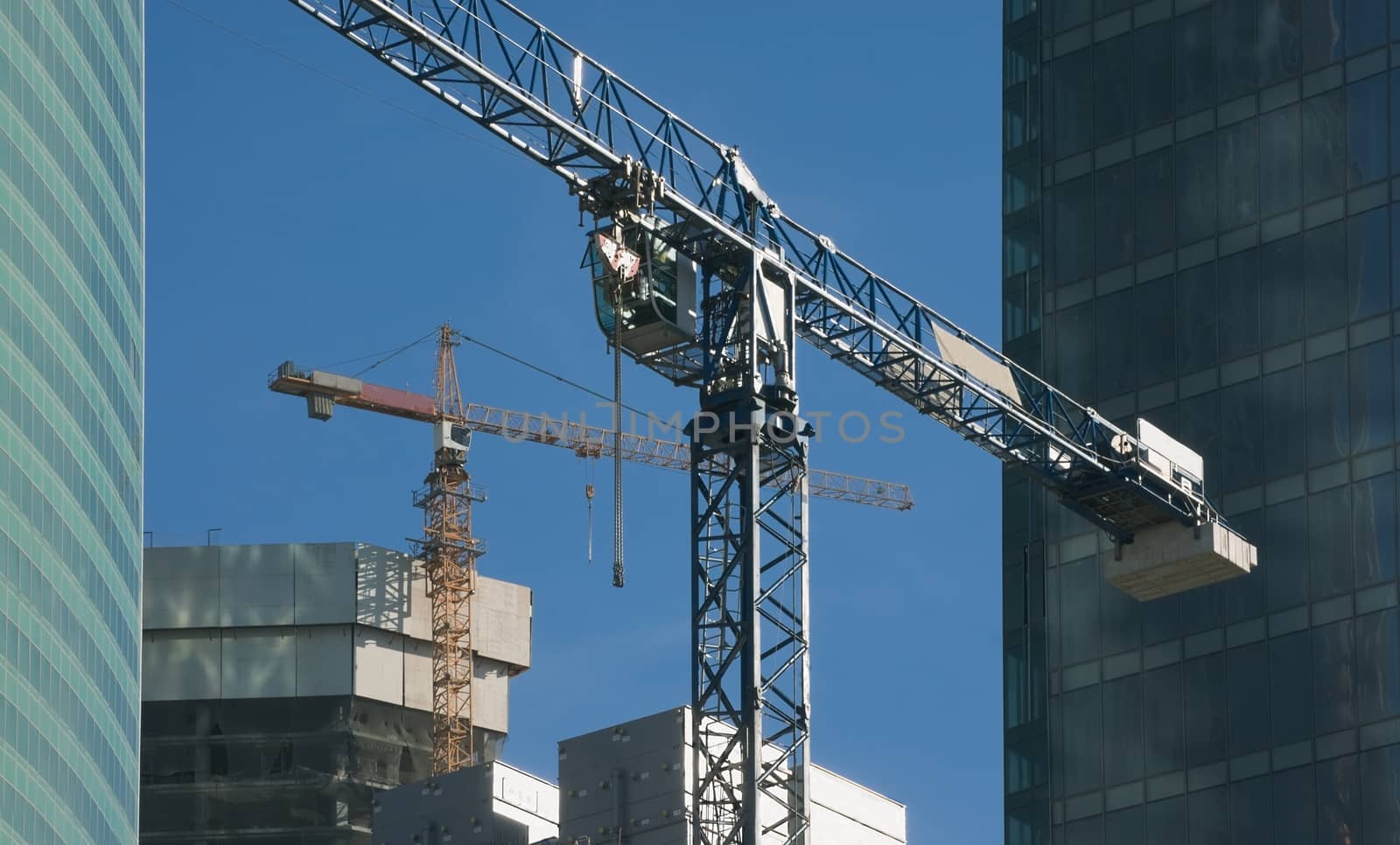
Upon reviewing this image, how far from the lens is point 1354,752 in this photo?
298 feet

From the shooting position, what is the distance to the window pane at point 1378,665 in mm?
90938

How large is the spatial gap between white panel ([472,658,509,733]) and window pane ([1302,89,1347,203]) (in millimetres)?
95410

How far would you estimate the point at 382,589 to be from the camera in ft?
598

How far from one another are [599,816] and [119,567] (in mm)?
21931

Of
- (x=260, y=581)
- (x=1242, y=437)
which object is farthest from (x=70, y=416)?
(x=260, y=581)

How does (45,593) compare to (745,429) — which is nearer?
(745,429)

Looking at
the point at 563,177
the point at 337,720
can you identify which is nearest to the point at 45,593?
the point at 563,177

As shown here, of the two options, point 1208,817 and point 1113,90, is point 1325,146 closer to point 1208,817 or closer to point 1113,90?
point 1113,90

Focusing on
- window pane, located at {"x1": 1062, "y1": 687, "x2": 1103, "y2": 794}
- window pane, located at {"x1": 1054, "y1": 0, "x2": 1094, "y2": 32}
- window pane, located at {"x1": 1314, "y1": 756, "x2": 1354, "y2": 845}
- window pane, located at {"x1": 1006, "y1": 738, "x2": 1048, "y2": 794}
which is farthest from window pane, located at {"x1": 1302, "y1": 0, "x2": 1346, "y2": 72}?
window pane, located at {"x1": 1006, "y1": 738, "x2": 1048, "y2": 794}

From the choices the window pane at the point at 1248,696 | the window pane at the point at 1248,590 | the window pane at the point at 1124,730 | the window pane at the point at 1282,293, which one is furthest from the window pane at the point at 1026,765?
the window pane at the point at 1282,293

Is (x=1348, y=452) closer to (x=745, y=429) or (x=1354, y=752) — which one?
(x=1354, y=752)

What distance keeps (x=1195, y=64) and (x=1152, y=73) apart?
1630 mm

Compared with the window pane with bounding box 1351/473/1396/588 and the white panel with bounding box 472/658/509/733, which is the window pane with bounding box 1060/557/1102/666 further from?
the white panel with bounding box 472/658/509/733

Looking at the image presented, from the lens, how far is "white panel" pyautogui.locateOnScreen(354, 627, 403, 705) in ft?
586
